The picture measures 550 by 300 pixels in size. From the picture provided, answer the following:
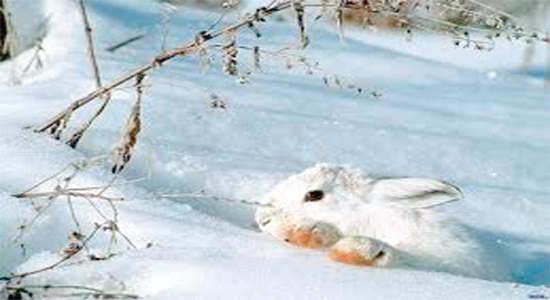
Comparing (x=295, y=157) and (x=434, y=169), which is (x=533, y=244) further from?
(x=295, y=157)

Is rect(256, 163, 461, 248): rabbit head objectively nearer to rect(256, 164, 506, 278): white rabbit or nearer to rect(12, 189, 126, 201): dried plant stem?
rect(256, 164, 506, 278): white rabbit

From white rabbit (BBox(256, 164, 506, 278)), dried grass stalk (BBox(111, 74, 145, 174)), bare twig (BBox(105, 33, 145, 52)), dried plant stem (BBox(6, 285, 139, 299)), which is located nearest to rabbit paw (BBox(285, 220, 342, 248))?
white rabbit (BBox(256, 164, 506, 278))

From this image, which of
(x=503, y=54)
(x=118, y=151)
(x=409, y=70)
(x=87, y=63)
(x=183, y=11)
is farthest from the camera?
(x=503, y=54)

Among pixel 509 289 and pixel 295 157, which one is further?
pixel 295 157

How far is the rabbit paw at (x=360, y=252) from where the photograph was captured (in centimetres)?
300

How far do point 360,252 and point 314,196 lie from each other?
580 mm

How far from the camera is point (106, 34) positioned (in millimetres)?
5387

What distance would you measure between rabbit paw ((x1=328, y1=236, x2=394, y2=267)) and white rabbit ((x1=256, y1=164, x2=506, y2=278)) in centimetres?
6

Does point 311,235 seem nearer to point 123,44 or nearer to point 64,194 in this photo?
point 64,194

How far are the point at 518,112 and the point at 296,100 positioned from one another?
118 cm

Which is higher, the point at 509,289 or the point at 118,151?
the point at 118,151

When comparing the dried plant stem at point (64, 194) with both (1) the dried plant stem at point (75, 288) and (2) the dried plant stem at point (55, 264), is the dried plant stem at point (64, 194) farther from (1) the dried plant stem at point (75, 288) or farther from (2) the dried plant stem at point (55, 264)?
(1) the dried plant stem at point (75, 288)

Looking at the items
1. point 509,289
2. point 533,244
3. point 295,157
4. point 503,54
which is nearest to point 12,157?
point 295,157

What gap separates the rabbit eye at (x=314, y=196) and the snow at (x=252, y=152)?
201 mm
